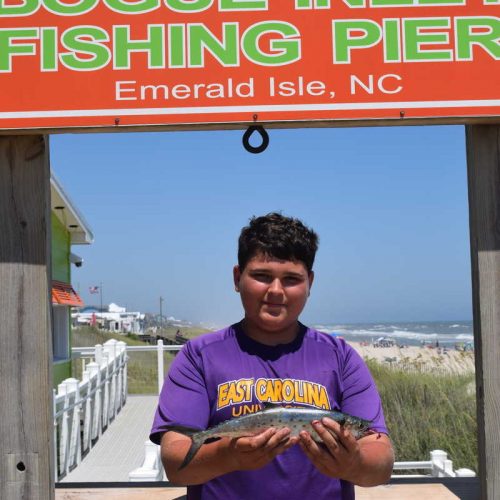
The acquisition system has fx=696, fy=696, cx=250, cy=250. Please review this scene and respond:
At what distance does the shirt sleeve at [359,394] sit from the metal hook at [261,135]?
2.65 feet

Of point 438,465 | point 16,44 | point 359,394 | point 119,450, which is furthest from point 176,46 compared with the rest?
point 119,450

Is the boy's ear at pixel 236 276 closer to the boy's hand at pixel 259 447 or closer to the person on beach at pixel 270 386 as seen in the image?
the person on beach at pixel 270 386

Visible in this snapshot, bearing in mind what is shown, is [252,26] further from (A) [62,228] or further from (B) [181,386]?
(A) [62,228]

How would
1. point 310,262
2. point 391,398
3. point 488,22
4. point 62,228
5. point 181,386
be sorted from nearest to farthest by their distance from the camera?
point 181,386
point 310,262
point 488,22
point 391,398
point 62,228

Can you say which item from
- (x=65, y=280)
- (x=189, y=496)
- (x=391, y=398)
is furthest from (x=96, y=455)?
(x=189, y=496)

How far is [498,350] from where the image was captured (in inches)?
101

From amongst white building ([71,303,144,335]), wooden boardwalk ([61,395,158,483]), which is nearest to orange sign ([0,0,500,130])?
wooden boardwalk ([61,395,158,483])

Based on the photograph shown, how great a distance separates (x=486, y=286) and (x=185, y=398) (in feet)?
3.96

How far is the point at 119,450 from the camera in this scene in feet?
32.6

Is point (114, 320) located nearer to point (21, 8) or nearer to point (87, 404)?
point (87, 404)

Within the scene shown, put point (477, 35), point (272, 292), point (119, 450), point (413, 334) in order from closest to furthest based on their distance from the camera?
point (272, 292)
point (477, 35)
point (119, 450)
point (413, 334)

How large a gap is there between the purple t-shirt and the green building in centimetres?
1129

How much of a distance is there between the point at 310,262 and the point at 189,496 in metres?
0.86

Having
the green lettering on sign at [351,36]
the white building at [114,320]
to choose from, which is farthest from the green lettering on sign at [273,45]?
the white building at [114,320]
